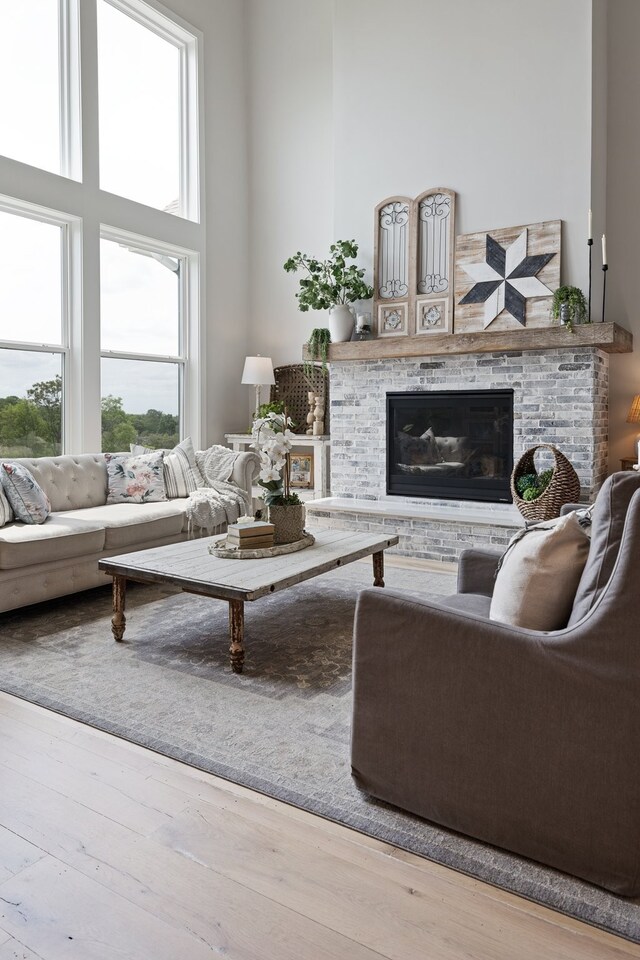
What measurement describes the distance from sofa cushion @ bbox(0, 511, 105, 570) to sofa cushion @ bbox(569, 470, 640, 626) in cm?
280

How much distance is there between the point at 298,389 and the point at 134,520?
9.84ft

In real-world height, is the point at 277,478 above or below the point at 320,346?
below

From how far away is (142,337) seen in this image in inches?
246

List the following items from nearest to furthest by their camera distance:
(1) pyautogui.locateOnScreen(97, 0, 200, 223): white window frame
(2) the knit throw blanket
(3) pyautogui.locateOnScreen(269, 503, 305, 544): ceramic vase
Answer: (3) pyautogui.locateOnScreen(269, 503, 305, 544): ceramic vase → (2) the knit throw blanket → (1) pyautogui.locateOnScreen(97, 0, 200, 223): white window frame

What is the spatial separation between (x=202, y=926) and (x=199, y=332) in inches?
227

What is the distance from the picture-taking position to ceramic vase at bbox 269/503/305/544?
3562 millimetres

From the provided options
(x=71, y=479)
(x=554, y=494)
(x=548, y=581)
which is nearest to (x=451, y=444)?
(x=554, y=494)

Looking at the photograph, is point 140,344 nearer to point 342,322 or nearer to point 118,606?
point 342,322

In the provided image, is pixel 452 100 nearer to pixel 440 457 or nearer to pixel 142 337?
pixel 440 457

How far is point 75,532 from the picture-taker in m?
3.84

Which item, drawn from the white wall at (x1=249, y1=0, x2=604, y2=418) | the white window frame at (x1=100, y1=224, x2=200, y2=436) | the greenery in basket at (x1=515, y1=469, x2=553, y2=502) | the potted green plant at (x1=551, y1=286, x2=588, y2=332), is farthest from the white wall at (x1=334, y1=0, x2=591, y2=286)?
the white window frame at (x1=100, y1=224, x2=200, y2=436)

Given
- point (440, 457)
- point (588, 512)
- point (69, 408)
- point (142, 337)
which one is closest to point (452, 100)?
point (440, 457)

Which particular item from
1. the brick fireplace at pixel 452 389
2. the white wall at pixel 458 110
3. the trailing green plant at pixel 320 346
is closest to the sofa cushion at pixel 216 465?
the brick fireplace at pixel 452 389

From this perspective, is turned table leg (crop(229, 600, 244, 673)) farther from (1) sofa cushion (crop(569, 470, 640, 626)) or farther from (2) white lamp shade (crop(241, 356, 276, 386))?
(2) white lamp shade (crop(241, 356, 276, 386))
